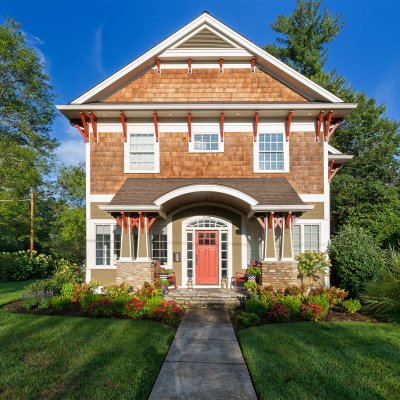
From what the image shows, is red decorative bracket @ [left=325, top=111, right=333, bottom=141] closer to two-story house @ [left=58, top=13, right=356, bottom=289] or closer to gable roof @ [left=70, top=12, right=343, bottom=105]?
two-story house @ [left=58, top=13, right=356, bottom=289]

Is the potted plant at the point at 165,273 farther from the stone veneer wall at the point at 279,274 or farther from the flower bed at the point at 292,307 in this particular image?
the stone veneer wall at the point at 279,274

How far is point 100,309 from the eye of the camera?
303 inches

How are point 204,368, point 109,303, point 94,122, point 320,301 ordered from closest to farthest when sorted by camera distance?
1. point 204,368
2. point 109,303
3. point 320,301
4. point 94,122

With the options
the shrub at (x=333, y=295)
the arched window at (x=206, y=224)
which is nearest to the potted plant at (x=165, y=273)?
the arched window at (x=206, y=224)

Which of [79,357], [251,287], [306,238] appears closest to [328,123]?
[306,238]

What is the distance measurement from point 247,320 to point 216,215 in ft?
15.8

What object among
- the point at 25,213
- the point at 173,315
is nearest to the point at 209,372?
the point at 173,315

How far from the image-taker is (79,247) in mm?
18469

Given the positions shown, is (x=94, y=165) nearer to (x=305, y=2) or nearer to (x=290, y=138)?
(x=290, y=138)

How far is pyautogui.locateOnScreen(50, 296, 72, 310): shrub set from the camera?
8375 millimetres

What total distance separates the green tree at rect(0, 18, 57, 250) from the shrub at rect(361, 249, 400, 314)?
21.2 meters

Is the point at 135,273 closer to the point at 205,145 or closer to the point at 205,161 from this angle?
the point at 205,161

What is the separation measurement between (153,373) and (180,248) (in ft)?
22.2

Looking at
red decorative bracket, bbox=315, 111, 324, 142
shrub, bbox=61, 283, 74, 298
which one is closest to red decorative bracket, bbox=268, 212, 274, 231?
red decorative bracket, bbox=315, 111, 324, 142
